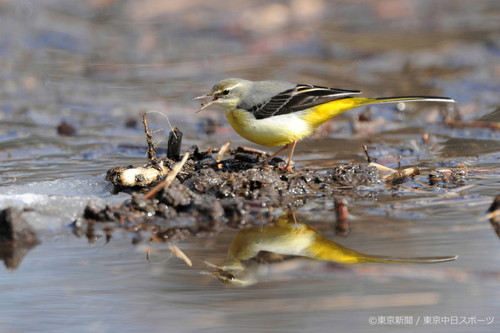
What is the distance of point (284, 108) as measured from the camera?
7324 mm

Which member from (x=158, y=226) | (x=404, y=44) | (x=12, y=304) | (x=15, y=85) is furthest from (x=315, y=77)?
(x=12, y=304)

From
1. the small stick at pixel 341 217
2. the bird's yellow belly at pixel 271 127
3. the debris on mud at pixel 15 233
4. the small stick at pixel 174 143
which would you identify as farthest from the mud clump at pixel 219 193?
the debris on mud at pixel 15 233

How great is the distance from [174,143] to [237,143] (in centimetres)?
262

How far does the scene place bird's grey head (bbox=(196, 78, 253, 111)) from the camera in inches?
295

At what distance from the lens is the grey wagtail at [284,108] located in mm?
7250

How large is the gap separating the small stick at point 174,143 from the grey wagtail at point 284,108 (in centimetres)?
59

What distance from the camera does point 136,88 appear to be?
1322 centimetres

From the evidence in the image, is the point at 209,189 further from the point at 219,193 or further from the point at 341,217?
the point at 341,217

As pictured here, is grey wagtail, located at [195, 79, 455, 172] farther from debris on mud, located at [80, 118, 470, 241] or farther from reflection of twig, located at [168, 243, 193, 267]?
reflection of twig, located at [168, 243, 193, 267]

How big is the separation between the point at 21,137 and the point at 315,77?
495 cm

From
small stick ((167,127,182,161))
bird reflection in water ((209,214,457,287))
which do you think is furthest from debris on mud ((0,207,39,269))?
small stick ((167,127,182,161))

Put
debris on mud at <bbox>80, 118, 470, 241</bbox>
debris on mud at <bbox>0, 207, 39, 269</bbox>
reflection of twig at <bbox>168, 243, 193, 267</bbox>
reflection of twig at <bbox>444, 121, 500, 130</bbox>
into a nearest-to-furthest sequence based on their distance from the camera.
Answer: reflection of twig at <bbox>168, 243, 193, 267</bbox>
debris on mud at <bbox>0, 207, 39, 269</bbox>
debris on mud at <bbox>80, 118, 470, 241</bbox>
reflection of twig at <bbox>444, 121, 500, 130</bbox>

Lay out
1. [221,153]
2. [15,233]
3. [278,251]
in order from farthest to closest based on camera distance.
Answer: [221,153]
[15,233]
[278,251]

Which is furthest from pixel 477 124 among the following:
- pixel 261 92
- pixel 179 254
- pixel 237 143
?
pixel 179 254
